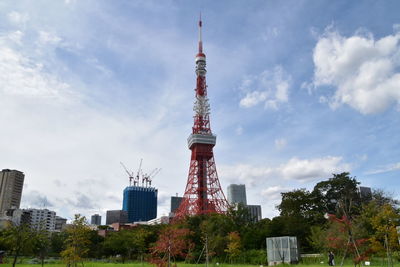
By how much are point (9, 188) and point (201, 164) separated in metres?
97.0

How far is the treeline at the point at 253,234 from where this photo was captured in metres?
19.5

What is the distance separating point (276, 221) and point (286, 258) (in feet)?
35.1

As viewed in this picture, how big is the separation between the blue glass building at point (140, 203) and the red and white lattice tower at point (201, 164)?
11498 cm

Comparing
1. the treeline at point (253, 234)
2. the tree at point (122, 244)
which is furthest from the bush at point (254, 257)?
the tree at point (122, 244)

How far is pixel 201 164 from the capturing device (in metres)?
59.2

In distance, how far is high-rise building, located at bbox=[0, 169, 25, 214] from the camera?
397ft

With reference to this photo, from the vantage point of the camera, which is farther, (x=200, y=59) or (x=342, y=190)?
(x=200, y=59)

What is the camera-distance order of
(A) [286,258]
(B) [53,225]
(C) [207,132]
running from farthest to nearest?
(B) [53,225], (C) [207,132], (A) [286,258]

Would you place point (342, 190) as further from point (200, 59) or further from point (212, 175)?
point (200, 59)

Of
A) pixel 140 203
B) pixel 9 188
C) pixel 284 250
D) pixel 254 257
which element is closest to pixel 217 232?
pixel 254 257

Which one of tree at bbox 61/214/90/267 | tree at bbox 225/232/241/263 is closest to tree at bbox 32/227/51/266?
tree at bbox 61/214/90/267

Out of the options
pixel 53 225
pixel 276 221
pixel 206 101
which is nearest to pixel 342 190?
pixel 276 221

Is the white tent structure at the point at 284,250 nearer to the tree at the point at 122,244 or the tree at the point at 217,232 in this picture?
the tree at the point at 217,232

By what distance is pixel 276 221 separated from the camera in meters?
37.5
